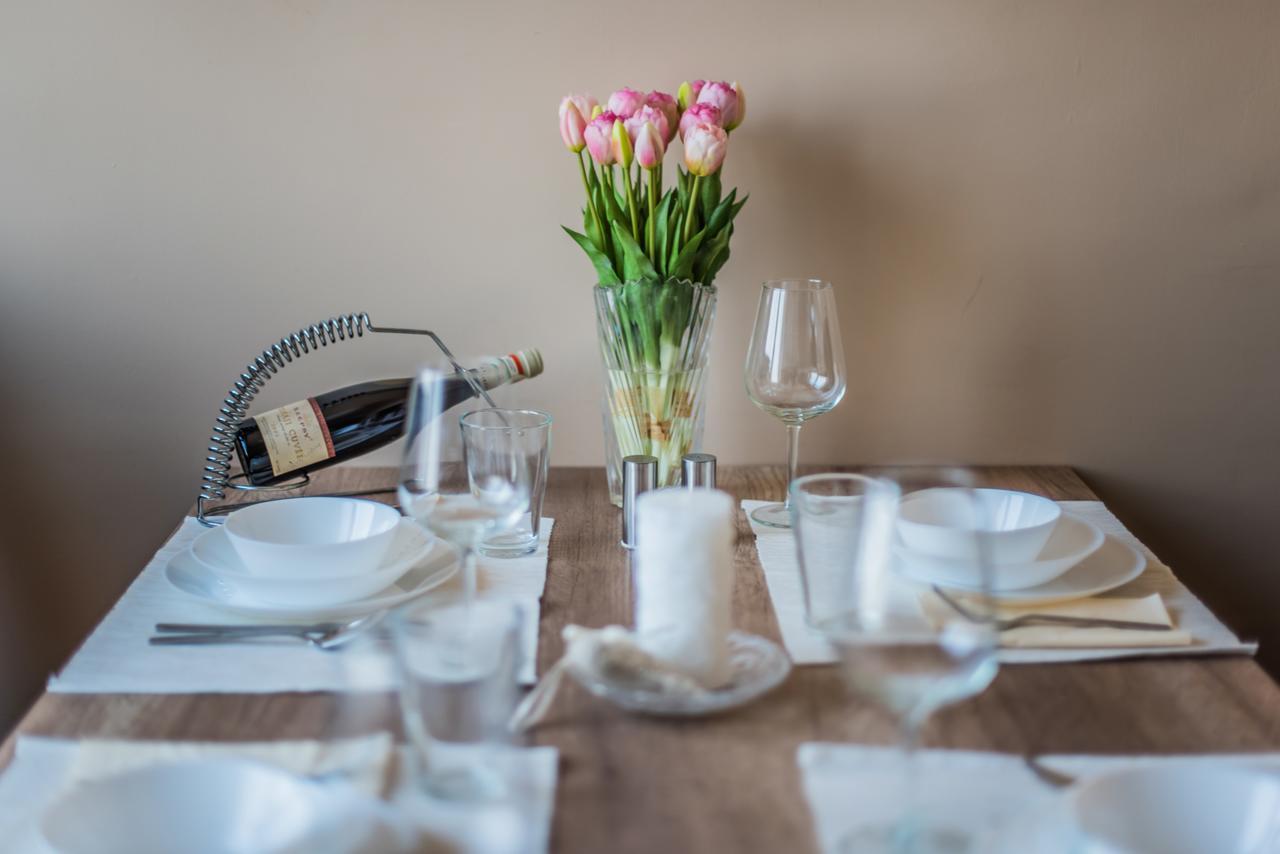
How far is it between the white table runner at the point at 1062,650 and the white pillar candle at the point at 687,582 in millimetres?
93

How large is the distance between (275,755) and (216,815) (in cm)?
8

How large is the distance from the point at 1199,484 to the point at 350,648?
1082mm

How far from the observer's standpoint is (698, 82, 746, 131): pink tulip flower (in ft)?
3.80

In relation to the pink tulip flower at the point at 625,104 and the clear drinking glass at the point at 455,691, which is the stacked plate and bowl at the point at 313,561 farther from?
the pink tulip flower at the point at 625,104

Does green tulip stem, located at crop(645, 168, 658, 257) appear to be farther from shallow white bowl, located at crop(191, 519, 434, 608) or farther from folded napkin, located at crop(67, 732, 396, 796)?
folded napkin, located at crop(67, 732, 396, 796)

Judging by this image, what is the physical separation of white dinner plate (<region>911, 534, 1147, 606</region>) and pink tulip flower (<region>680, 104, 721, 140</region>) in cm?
53

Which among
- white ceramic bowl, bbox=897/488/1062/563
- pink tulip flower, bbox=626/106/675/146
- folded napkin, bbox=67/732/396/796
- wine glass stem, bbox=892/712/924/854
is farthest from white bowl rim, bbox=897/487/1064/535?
pink tulip flower, bbox=626/106/675/146

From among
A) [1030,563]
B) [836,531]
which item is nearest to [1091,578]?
[1030,563]

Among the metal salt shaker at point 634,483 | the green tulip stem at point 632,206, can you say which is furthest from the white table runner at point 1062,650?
the green tulip stem at point 632,206

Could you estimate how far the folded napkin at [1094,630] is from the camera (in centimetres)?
87

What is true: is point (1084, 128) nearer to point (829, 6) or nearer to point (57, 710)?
point (829, 6)

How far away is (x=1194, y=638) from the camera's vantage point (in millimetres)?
881

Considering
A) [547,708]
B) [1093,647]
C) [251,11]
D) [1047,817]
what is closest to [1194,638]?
[1093,647]

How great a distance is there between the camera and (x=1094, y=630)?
2.91 feet
